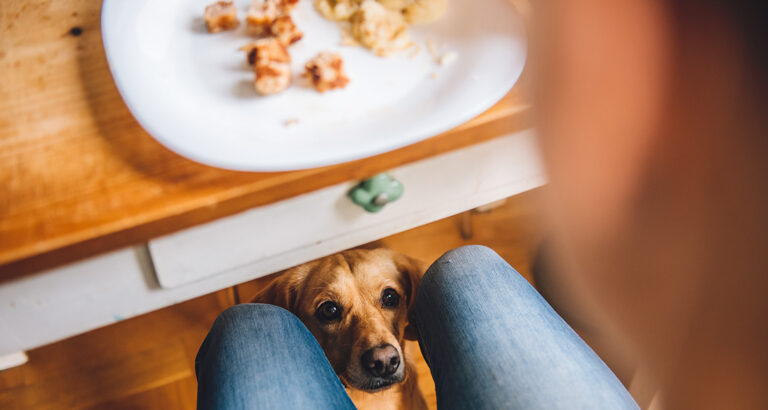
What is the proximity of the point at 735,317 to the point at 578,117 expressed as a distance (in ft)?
0.35

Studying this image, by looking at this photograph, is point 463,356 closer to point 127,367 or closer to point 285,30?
point 285,30

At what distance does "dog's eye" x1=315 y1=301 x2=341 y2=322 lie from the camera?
0.93 metres

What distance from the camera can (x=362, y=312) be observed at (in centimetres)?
91

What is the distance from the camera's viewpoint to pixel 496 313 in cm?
63

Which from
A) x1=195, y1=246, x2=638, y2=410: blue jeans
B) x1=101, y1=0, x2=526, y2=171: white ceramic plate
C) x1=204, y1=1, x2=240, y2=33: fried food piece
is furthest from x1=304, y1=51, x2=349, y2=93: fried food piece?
x1=195, y1=246, x2=638, y2=410: blue jeans

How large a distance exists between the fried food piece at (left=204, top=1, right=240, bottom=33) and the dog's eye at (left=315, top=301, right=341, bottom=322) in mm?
497

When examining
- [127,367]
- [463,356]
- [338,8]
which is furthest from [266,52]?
[127,367]

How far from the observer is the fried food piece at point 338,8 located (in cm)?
63

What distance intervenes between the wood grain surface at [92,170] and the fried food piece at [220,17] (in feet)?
0.41

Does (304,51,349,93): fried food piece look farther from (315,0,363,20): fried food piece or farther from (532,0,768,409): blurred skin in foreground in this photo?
(532,0,768,409): blurred skin in foreground

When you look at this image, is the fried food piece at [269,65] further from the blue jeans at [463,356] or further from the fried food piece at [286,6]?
the blue jeans at [463,356]

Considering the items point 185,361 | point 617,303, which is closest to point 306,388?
point 617,303

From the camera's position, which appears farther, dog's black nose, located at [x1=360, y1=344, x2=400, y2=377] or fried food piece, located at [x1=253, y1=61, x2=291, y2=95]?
dog's black nose, located at [x1=360, y1=344, x2=400, y2=377]

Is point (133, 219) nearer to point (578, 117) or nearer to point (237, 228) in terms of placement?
point (237, 228)
